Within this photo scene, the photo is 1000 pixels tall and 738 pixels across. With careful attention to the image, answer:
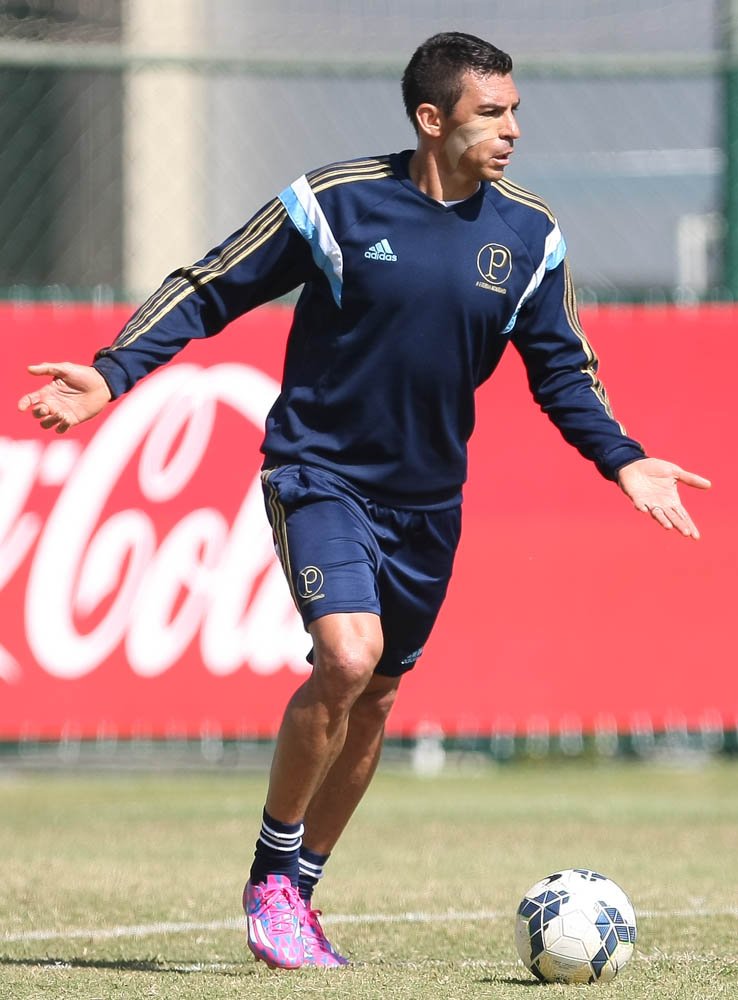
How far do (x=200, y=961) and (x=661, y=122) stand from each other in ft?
23.7

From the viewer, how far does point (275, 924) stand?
4871 mm

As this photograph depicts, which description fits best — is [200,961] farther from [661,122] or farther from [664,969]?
[661,122]

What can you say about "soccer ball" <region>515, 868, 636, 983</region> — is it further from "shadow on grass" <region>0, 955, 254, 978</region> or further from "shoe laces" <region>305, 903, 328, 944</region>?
"shadow on grass" <region>0, 955, 254, 978</region>

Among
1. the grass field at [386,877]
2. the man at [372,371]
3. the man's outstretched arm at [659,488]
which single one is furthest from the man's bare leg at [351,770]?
the man's outstretched arm at [659,488]

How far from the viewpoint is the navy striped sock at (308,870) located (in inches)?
206

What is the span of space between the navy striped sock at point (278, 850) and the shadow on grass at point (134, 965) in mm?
253

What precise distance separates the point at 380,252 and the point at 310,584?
94 centimetres

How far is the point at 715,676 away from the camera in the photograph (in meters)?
9.63

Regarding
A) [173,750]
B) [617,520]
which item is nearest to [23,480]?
[173,750]

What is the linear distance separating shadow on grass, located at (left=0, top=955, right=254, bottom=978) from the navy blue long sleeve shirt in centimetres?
135

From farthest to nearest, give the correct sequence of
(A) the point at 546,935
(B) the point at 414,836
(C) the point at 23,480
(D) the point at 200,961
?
1. (C) the point at 23,480
2. (B) the point at 414,836
3. (D) the point at 200,961
4. (A) the point at 546,935

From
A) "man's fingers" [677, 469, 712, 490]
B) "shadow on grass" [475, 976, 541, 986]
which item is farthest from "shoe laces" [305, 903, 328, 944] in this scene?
"man's fingers" [677, 469, 712, 490]

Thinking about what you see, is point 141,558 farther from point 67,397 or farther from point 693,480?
point 693,480

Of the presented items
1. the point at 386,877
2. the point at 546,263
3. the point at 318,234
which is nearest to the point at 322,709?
the point at 318,234
